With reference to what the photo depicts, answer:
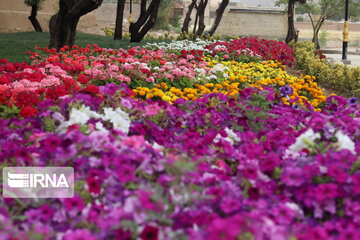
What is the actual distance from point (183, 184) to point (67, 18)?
888 centimetres

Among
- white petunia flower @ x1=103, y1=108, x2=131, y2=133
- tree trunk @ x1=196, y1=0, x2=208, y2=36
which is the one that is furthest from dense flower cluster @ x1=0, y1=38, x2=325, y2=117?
tree trunk @ x1=196, y1=0, x2=208, y2=36

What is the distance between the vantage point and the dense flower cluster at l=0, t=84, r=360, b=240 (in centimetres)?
205

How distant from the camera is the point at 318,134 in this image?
296cm

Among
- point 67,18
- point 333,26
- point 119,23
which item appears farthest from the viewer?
point 333,26

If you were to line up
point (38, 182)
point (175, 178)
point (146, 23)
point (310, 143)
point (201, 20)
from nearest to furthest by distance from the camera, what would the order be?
point (175, 178), point (38, 182), point (310, 143), point (146, 23), point (201, 20)

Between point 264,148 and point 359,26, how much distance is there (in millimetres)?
72824

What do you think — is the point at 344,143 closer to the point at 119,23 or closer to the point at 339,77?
the point at 339,77

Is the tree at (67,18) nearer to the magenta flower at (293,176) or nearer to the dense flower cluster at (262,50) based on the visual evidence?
the dense flower cluster at (262,50)

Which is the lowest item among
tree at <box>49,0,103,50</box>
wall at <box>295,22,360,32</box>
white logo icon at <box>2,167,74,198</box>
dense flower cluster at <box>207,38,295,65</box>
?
white logo icon at <box>2,167,74,198</box>

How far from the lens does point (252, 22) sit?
3981 cm

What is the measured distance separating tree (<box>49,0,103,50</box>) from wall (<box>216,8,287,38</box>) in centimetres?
2967

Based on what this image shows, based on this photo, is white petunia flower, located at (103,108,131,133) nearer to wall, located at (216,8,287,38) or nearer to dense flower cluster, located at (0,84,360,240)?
dense flower cluster, located at (0,84,360,240)


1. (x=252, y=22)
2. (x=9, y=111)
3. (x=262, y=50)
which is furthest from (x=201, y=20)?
(x=252, y=22)

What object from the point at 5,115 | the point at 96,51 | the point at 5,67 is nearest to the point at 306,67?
the point at 96,51
